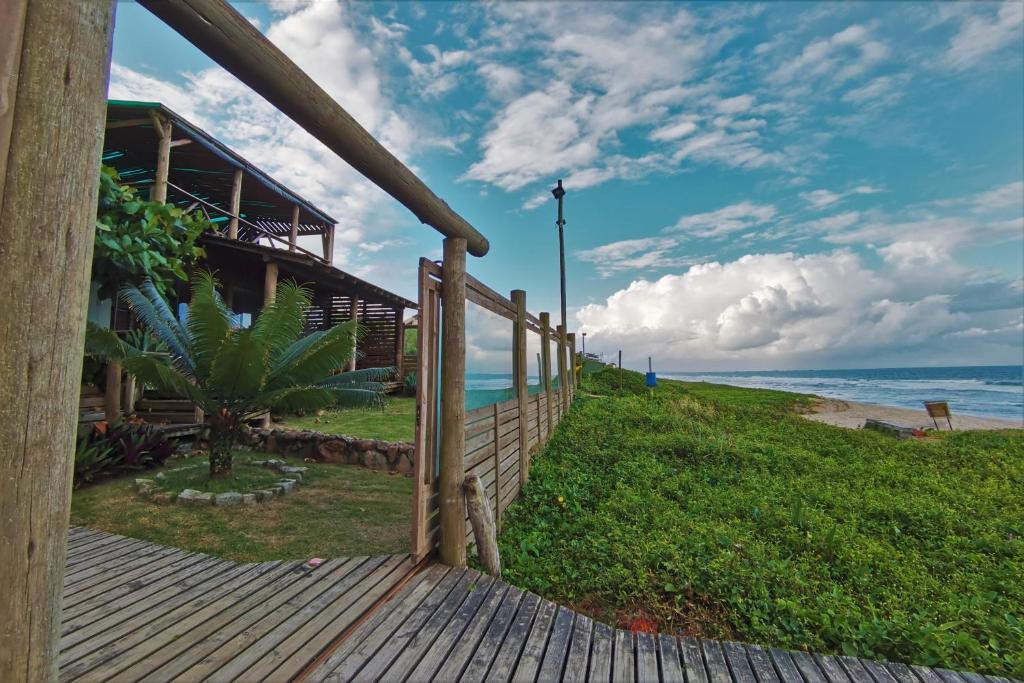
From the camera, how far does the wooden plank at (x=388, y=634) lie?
2.22 meters

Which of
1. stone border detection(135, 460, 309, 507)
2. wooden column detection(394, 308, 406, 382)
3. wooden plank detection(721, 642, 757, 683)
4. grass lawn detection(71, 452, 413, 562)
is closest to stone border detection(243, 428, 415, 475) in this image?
grass lawn detection(71, 452, 413, 562)

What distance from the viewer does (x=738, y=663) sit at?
2514 millimetres

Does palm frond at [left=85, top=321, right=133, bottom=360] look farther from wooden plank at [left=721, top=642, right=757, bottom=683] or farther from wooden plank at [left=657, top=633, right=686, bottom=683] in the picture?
wooden plank at [left=721, top=642, right=757, bottom=683]

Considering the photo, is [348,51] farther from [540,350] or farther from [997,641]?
[997,641]

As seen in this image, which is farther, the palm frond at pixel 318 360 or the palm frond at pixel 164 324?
the palm frond at pixel 318 360

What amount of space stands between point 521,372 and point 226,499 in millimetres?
3644

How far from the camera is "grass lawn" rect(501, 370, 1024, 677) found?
2.98m

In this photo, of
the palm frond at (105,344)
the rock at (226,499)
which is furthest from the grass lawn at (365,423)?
the palm frond at (105,344)

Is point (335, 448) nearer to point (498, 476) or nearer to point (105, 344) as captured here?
point (105, 344)

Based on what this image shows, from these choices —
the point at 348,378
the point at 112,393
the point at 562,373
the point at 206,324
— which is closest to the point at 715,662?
the point at 348,378

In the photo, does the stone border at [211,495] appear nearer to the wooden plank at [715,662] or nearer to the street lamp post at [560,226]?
the wooden plank at [715,662]

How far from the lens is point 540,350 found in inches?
323

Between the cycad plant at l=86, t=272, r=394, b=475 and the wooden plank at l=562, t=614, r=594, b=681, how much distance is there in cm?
402

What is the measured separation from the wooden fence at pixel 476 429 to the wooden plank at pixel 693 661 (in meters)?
1.72
